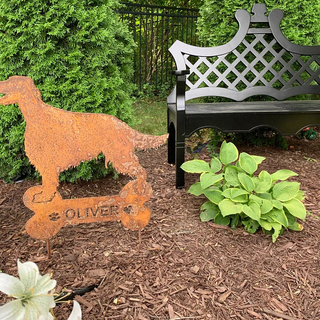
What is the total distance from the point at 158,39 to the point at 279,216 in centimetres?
847

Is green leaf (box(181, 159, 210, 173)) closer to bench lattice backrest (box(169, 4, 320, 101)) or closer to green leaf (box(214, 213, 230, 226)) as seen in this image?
green leaf (box(214, 213, 230, 226))

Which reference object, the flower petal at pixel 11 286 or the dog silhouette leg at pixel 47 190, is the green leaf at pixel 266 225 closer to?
the dog silhouette leg at pixel 47 190

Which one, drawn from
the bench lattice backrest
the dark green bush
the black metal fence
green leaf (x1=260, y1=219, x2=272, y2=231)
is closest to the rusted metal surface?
green leaf (x1=260, y1=219, x2=272, y2=231)

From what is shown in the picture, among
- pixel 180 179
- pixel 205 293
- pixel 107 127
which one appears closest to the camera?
pixel 205 293

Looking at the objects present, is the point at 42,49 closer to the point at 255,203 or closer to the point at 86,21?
the point at 86,21

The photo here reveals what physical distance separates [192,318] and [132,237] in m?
0.80

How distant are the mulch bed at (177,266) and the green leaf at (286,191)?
0.28 m

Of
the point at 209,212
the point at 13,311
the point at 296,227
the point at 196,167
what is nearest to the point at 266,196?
the point at 296,227

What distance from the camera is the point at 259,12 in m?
3.75

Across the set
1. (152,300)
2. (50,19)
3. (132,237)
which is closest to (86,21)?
(50,19)

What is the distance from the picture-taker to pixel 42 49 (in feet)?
8.96

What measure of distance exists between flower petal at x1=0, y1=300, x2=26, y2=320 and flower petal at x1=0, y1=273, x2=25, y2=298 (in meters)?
0.04

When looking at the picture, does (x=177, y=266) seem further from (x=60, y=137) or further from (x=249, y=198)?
(x=60, y=137)

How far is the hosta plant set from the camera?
7.39 ft
